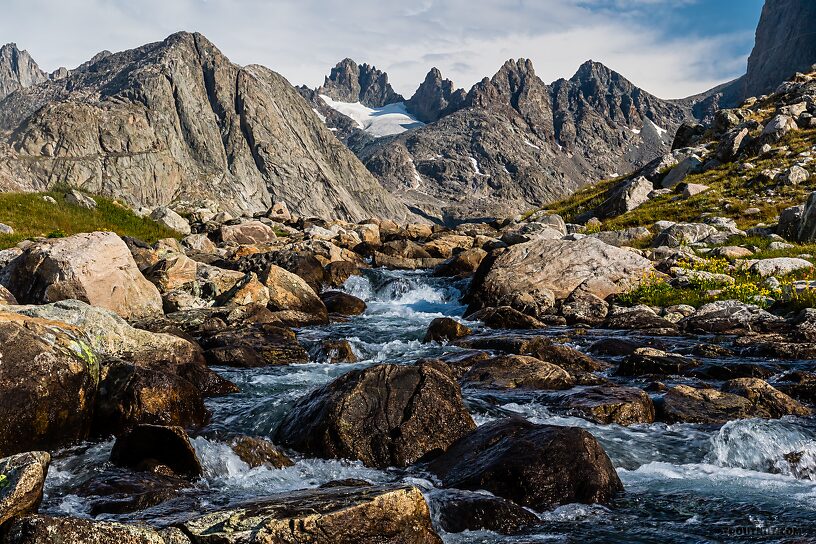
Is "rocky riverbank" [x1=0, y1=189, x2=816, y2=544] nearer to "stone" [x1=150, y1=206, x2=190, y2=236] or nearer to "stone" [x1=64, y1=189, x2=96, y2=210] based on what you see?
"stone" [x1=64, y1=189, x2=96, y2=210]

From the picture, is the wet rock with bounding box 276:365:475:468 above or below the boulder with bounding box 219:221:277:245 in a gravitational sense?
below

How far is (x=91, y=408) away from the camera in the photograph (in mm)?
9836

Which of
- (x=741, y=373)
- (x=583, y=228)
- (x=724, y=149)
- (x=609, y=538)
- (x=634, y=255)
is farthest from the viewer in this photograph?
(x=724, y=149)

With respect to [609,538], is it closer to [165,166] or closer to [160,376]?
[160,376]

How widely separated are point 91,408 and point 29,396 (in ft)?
4.28

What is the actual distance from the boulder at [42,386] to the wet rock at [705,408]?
10.2m

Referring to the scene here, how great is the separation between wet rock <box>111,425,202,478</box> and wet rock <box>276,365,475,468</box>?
6.05ft

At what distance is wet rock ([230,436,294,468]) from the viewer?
353 inches

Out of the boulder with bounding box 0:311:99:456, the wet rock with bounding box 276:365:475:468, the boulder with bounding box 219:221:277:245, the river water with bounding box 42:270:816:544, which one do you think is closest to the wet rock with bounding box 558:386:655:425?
the river water with bounding box 42:270:816:544

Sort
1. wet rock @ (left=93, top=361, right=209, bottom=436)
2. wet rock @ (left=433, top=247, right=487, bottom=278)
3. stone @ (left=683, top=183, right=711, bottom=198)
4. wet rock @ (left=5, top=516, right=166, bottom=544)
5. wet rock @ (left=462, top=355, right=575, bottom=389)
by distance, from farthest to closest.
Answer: stone @ (left=683, top=183, right=711, bottom=198) < wet rock @ (left=433, top=247, right=487, bottom=278) < wet rock @ (left=462, top=355, right=575, bottom=389) < wet rock @ (left=93, top=361, right=209, bottom=436) < wet rock @ (left=5, top=516, right=166, bottom=544)

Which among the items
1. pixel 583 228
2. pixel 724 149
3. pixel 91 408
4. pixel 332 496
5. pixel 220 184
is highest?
pixel 220 184

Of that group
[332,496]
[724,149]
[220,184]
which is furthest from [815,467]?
[220,184]

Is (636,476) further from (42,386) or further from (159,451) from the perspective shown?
(42,386)

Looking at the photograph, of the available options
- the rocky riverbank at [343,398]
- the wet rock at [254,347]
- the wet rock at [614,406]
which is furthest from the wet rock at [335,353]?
the wet rock at [614,406]
